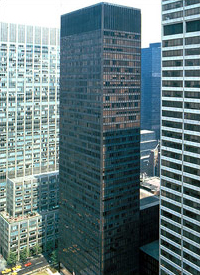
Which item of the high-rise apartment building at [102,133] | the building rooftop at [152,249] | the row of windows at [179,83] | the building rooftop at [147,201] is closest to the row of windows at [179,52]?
the row of windows at [179,83]

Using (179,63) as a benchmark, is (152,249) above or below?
below

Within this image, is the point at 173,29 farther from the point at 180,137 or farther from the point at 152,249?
the point at 152,249

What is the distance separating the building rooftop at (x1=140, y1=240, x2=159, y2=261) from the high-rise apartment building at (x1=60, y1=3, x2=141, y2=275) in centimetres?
602

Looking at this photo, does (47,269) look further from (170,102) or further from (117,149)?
(170,102)

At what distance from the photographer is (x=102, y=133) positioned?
150m

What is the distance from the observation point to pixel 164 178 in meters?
113

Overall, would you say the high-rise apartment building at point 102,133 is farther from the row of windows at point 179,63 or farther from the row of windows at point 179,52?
the row of windows at point 179,63

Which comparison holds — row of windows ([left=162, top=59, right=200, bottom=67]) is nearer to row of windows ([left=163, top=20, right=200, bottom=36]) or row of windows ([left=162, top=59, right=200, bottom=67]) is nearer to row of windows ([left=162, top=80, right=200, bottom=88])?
row of windows ([left=162, top=80, right=200, bottom=88])

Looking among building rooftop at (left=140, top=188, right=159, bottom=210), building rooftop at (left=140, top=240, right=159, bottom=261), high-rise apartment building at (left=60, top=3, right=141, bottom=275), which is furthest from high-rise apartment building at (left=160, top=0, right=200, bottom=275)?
building rooftop at (left=140, top=188, right=159, bottom=210)

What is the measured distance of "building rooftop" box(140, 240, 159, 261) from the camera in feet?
548

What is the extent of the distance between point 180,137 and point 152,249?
290 ft

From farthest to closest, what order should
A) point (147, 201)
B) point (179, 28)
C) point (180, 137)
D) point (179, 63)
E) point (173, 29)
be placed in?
point (147, 201)
point (173, 29)
point (180, 137)
point (179, 28)
point (179, 63)

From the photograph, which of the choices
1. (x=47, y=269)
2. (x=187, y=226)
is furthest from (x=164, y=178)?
(x=47, y=269)

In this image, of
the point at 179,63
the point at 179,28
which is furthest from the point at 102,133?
the point at 179,28
